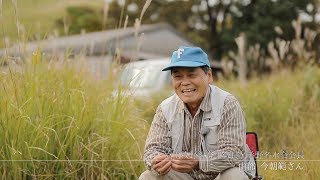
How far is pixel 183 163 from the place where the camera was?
3.04 m

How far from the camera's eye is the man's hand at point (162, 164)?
10.1 ft

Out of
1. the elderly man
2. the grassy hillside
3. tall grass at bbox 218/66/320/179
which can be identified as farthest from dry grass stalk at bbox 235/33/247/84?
the elderly man

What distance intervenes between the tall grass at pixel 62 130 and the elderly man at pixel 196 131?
23.3 inches

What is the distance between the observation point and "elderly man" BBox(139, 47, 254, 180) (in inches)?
120

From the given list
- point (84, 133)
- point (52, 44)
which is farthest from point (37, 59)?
point (52, 44)

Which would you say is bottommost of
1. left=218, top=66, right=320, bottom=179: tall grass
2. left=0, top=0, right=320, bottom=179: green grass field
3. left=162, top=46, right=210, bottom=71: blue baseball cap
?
left=218, top=66, right=320, bottom=179: tall grass

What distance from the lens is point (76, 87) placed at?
4160 mm

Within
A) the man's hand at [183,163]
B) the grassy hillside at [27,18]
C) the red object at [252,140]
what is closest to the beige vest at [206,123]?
the man's hand at [183,163]

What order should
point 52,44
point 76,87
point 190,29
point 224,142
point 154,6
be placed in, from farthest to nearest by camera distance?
point 190,29
point 154,6
point 52,44
point 76,87
point 224,142

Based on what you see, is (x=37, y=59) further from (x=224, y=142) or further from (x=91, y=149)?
(x=224, y=142)

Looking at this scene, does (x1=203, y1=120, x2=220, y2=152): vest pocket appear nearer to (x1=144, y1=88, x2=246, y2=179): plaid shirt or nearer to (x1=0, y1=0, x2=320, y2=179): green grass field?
(x1=144, y1=88, x2=246, y2=179): plaid shirt

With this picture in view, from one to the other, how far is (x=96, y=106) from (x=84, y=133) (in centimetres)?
22

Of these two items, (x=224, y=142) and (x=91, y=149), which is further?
(x=91, y=149)

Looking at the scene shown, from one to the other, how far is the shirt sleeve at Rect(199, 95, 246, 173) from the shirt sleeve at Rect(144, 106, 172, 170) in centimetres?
24
